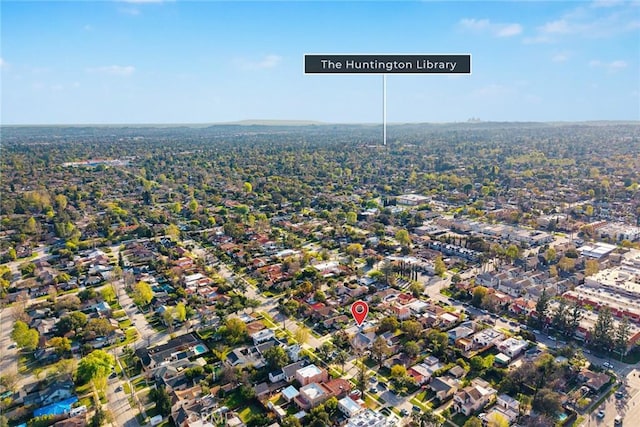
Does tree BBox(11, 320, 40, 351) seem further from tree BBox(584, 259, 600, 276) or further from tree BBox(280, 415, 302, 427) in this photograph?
tree BBox(584, 259, 600, 276)

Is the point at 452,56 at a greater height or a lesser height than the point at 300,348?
greater

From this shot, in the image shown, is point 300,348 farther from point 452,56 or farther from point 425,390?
point 452,56

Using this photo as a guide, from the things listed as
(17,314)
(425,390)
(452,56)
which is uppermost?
(452,56)

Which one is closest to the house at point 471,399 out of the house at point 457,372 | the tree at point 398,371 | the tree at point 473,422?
the tree at point 473,422

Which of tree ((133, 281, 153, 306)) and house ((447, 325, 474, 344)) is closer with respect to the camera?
house ((447, 325, 474, 344))

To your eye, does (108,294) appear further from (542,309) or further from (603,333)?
(603,333)

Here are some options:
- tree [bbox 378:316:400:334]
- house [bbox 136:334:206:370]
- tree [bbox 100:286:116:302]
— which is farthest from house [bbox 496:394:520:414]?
tree [bbox 100:286:116:302]

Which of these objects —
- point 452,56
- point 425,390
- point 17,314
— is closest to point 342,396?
A: point 425,390
